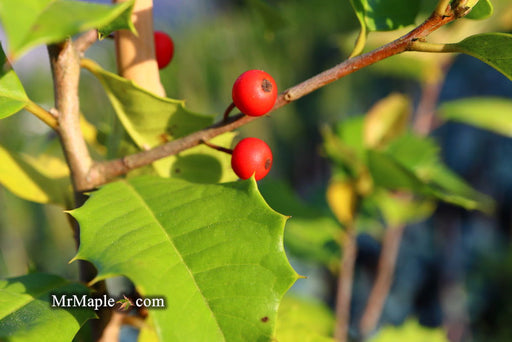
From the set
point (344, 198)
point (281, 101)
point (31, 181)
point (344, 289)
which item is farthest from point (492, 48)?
point (344, 289)

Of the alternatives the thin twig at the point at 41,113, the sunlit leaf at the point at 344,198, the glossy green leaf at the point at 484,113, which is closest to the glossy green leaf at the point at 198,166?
the thin twig at the point at 41,113

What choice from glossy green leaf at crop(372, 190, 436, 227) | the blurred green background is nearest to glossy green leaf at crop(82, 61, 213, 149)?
glossy green leaf at crop(372, 190, 436, 227)

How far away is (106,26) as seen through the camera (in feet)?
1.38

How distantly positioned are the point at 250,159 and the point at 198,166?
10cm

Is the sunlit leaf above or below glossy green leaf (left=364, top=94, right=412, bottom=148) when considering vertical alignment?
Answer: below

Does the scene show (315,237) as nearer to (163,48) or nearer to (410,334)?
(410,334)

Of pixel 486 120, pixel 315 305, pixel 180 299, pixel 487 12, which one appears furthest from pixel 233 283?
pixel 486 120

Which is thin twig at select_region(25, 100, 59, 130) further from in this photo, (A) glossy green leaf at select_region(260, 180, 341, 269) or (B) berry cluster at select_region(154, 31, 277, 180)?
(A) glossy green leaf at select_region(260, 180, 341, 269)

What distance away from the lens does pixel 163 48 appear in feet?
2.00

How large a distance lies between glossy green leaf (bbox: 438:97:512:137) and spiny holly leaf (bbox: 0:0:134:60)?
46.2 inches

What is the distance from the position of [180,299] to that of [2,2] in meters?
0.27

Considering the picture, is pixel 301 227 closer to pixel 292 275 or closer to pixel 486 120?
pixel 486 120

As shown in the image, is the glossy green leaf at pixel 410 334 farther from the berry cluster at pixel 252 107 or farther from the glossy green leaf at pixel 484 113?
the berry cluster at pixel 252 107

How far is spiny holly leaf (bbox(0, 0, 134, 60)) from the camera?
0.81 ft
